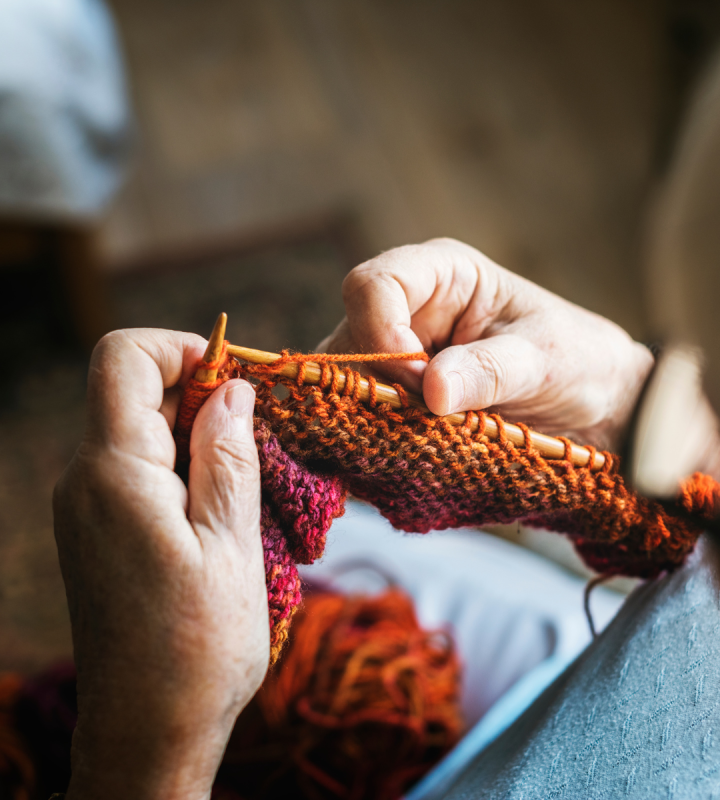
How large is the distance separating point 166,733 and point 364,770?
1.80 ft

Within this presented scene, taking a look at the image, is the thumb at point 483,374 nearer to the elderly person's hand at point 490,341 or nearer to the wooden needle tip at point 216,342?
the elderly person's hand at point 490,341

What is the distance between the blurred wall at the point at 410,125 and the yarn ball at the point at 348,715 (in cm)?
112

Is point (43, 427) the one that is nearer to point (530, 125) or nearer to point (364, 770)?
point (364, 770)

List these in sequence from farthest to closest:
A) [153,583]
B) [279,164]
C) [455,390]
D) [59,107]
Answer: [279,164]
[59,107]
[455,390]
[153,583]

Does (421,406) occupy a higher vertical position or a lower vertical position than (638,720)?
higher

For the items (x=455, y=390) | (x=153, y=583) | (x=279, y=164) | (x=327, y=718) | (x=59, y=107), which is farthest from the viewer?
(x=279, y=164)

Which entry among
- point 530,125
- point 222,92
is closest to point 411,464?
point 530,125

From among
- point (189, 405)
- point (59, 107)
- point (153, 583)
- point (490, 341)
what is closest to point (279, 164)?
point (59, 107)

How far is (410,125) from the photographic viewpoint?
7.47 ft

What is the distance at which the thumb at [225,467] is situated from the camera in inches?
19.2

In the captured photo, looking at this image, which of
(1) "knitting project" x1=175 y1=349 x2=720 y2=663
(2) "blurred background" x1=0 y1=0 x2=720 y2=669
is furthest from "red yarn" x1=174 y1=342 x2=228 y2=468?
(2) "blurred background" x1=0 y1=0 x2=720 y2=669

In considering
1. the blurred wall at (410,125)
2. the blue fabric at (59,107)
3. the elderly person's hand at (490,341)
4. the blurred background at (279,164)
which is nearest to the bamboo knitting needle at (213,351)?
the elderly person's hand at (490,341)

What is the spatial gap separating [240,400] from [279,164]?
75.7 inches

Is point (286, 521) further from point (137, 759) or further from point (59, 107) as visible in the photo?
point (59, 107)
